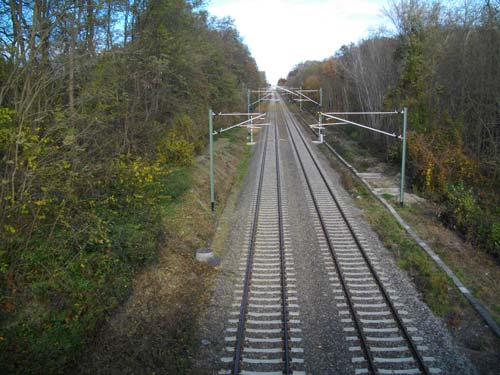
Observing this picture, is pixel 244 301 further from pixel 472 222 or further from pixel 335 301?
pixel 472 222

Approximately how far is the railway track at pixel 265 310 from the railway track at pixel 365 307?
3.79 ft

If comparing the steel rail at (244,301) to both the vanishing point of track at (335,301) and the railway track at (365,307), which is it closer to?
the vanishing point of track at (335,301)

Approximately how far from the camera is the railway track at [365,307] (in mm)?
8258

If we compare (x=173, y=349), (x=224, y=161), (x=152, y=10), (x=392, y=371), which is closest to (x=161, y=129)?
(x=152, y=10)

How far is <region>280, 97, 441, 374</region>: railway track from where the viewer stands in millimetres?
8258

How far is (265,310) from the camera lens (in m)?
10.3

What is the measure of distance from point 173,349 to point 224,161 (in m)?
21.1

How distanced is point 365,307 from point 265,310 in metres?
2.36

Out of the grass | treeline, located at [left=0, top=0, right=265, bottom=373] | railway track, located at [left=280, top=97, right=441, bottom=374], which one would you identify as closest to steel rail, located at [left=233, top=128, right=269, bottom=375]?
railway track, located at [left=280, top=97, right=441, bottom=374]

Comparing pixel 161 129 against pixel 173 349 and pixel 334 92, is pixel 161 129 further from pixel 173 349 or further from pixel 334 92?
pixel 334 92

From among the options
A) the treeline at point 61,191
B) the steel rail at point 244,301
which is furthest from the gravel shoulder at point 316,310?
the treeline at point 61,191

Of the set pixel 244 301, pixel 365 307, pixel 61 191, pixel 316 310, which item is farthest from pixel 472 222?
pixel 61 191

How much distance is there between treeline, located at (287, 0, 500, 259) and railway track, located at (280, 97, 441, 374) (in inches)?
196

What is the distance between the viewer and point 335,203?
19.5 m
